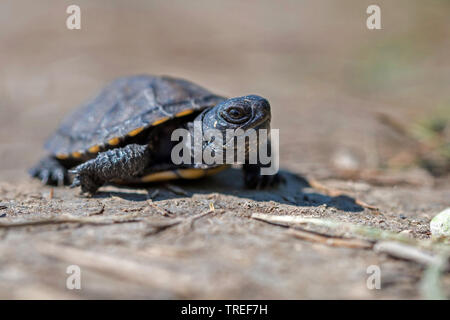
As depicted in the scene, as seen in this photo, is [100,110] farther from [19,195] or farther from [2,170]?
[2,170]

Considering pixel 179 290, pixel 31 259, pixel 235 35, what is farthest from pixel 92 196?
pixel 235 35

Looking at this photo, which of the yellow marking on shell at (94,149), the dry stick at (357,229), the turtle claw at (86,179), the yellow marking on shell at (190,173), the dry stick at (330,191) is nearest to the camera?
the dry stick at (357,229)

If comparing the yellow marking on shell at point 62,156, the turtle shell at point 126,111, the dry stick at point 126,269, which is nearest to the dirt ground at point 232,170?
the dry stick at point 126,269

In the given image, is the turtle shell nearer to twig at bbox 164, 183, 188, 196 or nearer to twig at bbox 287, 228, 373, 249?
twig at bbox 164, 183, 188, 196

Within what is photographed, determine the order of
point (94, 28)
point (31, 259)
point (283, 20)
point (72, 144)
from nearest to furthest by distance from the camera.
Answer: point (31, 259)
point (72, 144)
point (94, 28)
point (283, 20)

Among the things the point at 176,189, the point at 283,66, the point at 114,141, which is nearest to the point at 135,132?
the point at 114,141

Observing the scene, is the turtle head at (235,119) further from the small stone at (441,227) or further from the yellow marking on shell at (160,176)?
the small stone at (441,227)

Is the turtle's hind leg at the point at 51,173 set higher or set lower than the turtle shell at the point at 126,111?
lower
